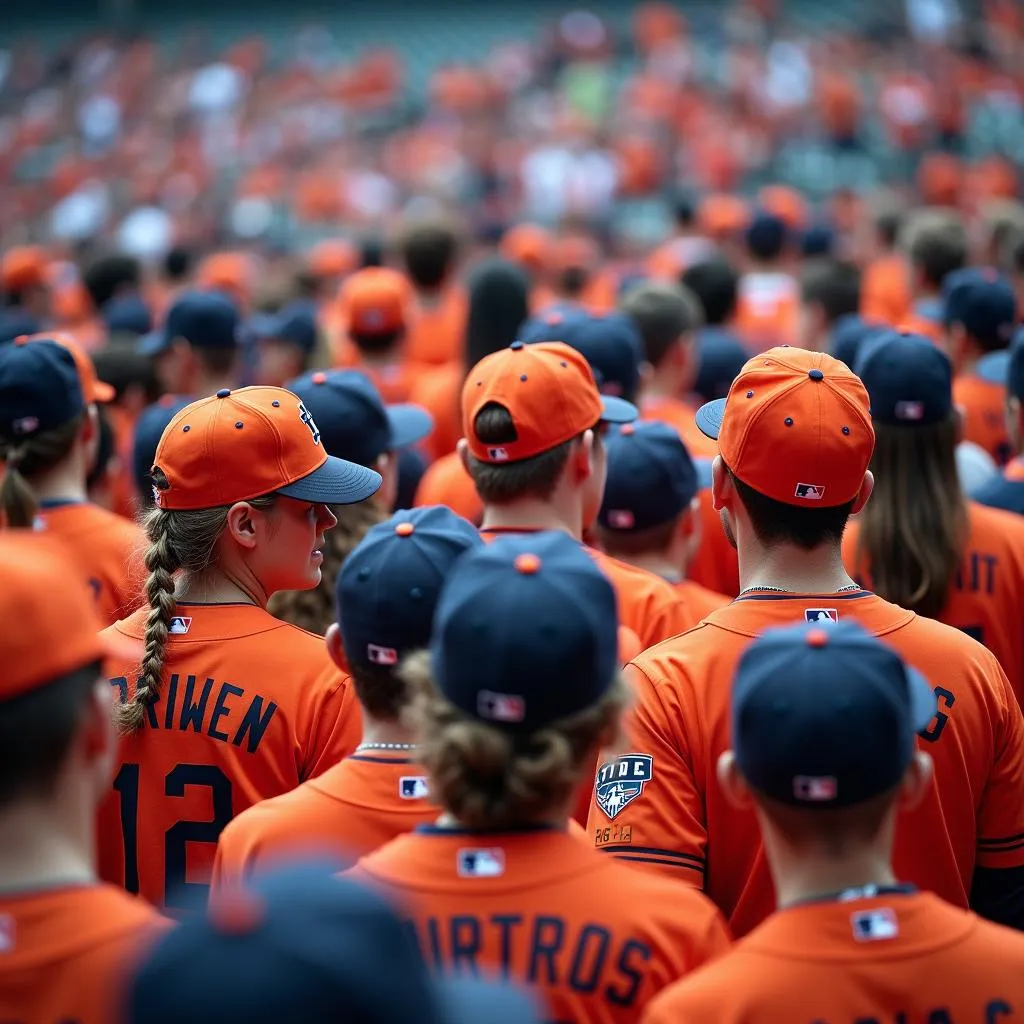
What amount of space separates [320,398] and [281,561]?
3.52 feet

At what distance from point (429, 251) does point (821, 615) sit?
18.6ft

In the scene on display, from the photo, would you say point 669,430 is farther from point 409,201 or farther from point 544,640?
point 409,201

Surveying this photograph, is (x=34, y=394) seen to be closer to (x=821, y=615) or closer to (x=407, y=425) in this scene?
(x=407, y=425)

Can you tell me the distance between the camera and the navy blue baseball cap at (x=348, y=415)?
429 cm

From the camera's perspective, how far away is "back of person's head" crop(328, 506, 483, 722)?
8.85 ft

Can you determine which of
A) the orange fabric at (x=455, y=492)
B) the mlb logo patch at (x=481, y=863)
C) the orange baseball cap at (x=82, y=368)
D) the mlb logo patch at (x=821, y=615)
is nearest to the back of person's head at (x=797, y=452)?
the mlb logo patch at (x=821, y=615)

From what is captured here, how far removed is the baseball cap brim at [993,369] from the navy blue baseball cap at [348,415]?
2642mm

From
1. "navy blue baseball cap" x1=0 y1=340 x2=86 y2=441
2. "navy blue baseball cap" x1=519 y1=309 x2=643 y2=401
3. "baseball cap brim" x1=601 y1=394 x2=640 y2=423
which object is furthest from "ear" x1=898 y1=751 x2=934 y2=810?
"navy blue baseball cap" x1=0 y1=340 x2=86 y2=441

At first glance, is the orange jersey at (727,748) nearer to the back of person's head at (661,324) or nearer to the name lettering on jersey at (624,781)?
the name lettering on jersey at (624,781)

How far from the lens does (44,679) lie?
81.0 inches

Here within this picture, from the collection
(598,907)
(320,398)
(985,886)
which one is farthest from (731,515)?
(320,398)

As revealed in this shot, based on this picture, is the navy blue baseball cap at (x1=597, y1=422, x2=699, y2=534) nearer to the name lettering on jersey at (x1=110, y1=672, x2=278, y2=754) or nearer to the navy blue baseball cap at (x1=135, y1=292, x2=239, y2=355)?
the name lettering on jersey at (x1=110, y1=672, x2=278, y2=754)

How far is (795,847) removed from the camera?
2.20 m

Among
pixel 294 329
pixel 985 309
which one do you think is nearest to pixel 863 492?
pixel 985 309
